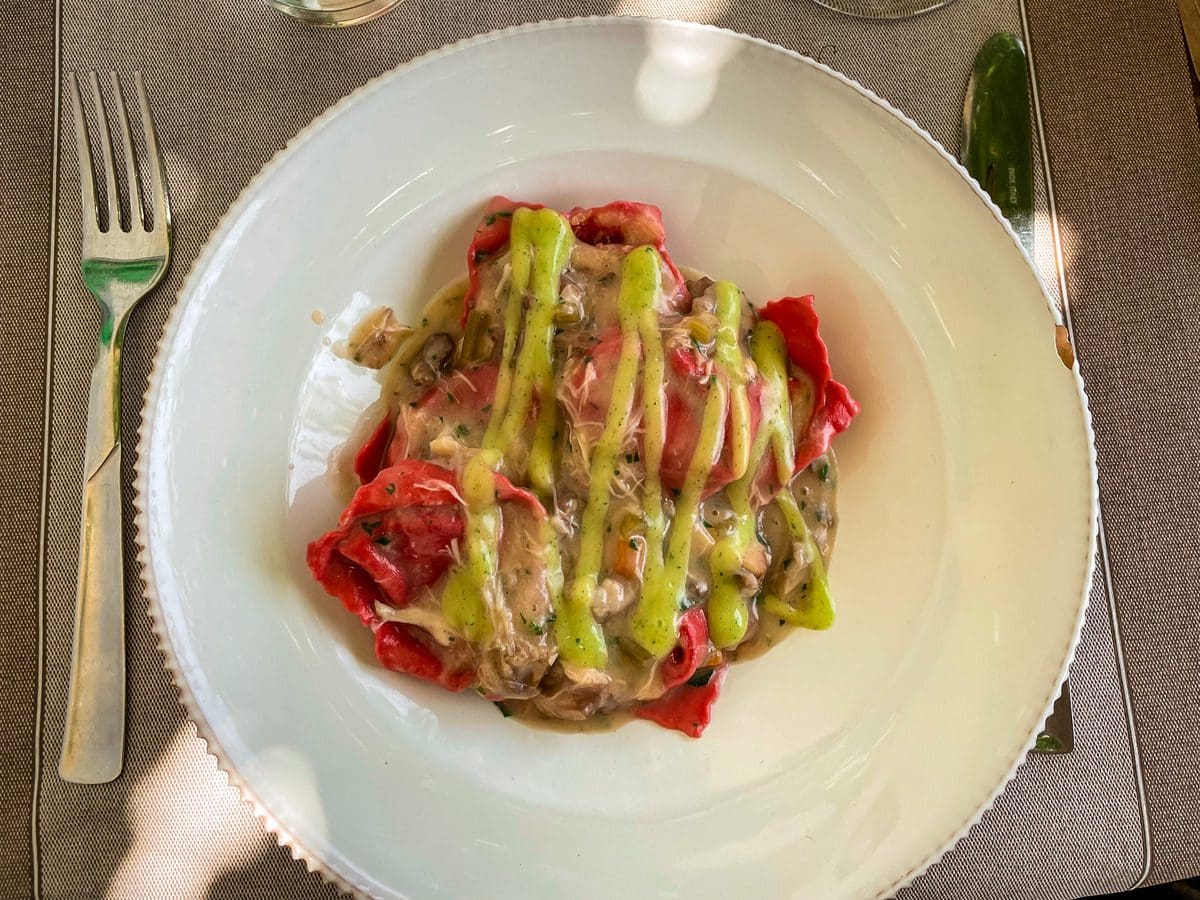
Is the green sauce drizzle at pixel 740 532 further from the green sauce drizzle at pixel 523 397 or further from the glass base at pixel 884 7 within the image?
the glass base at pixel 884 7

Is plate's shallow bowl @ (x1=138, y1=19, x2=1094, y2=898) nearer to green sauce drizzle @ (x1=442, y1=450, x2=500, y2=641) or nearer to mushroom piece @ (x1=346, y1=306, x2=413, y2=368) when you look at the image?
mushroom piece @ (x1=346, y1=306, x2=413, y2=368)

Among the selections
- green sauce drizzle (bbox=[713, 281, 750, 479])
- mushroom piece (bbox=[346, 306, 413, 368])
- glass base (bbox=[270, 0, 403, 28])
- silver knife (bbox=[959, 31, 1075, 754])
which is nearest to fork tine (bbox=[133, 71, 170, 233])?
glass base (bbox=[270, 0, 403, 28])

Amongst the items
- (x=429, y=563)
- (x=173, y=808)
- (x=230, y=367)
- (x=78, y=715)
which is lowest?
(x=173, y=808)

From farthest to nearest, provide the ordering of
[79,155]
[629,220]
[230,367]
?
[79,155], [629,220], [230,367]

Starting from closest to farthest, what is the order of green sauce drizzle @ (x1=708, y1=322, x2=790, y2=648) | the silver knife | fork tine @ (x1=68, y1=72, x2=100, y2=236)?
1. green sauce drizzle @ (x1=708, y1=322, x2=790, y2=648)
2. fork tine @ (x1=68, y1=72, x2=100, y2=236)
3. the silver knife

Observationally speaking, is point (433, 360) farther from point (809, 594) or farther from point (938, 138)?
point (938, 138)

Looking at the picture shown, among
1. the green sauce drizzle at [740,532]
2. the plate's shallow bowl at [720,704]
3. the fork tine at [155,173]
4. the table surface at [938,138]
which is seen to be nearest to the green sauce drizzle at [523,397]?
the plate's shallow bowl at [720,704]

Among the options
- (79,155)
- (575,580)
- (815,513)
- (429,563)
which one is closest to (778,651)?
(815,513)

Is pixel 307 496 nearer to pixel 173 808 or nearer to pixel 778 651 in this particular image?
pixel 173 808
